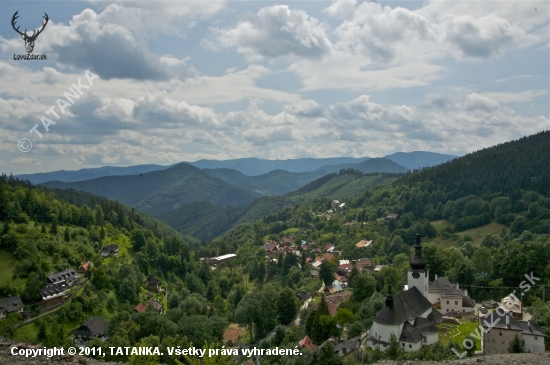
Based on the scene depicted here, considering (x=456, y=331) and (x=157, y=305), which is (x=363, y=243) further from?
(x=456, y=331)

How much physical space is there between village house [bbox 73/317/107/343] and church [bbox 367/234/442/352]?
31.6 meters

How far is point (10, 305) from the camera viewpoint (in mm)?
52031

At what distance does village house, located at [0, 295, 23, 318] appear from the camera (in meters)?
50.8

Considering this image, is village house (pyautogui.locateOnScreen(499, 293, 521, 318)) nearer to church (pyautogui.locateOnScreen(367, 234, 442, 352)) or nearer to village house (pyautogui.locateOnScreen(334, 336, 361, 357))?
church (pyautogui.locateOnScreen(367, 234, 442, 352))

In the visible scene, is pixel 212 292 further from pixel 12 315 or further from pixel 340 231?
pixel 340 231

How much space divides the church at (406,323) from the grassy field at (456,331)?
0.94 m

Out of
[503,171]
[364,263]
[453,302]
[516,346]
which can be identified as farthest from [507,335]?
[503,171]

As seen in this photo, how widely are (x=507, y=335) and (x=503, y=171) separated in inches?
4298

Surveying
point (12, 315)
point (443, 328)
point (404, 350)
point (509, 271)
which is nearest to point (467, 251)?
point (509, 271)

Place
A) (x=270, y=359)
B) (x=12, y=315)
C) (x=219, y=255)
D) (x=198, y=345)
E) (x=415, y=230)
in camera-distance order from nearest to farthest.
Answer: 1. (x=270, y=359)
2. (x=198, y=345)
3. (x=12, y=315)
4. (x=415, y=230)
5. (x=219, y=255)

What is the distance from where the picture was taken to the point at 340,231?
140 m

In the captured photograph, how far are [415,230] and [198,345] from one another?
82485 millimetres

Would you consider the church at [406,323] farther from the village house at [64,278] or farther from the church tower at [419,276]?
the village house at [64,278]

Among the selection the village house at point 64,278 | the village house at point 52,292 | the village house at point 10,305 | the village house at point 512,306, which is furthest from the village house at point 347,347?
the village house at point 64,278
